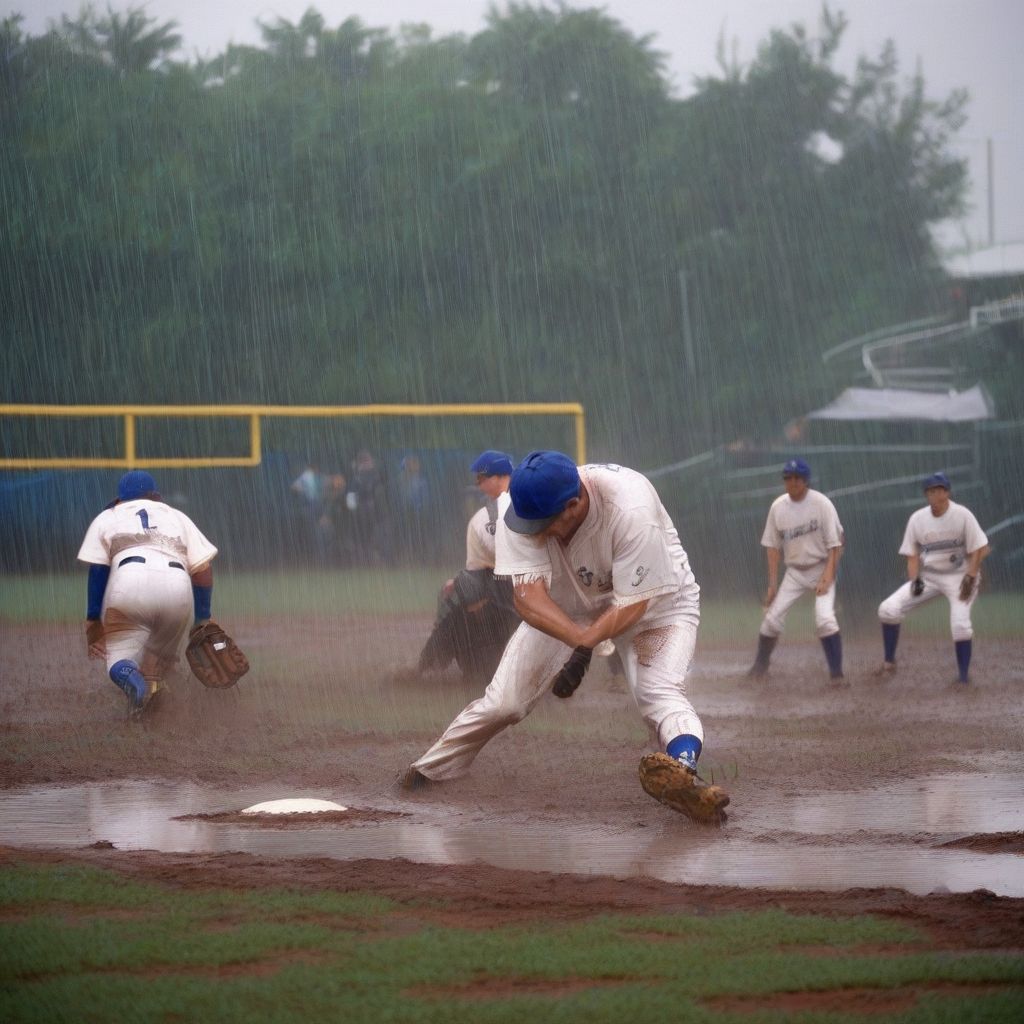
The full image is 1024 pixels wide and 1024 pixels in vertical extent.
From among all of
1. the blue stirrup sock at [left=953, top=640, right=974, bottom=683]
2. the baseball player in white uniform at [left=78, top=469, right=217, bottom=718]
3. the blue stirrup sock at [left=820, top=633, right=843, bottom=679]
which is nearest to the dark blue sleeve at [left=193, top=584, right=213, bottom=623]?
the baseball player in white uniform at [left=78, top=469, right=217, bottom=718]

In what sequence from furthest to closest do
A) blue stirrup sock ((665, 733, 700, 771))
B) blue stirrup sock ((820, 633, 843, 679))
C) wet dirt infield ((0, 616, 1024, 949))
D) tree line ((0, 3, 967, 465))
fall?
tree line ((0, 3, 967, 465)), blue stirrup sock ((820, 633, 843, 679)), blue stirrup sock ((665, 733, 700, 771)), wet dirt infield ((0, 616, 1024, 949))

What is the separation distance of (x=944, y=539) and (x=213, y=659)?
648 cm

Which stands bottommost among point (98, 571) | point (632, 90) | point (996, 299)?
point (98, 571)

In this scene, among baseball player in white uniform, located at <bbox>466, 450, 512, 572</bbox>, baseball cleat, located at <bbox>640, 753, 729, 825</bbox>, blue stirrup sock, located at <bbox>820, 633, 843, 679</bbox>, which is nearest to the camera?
baseball cleat, located at <bbox>640, 753, 729, 825</bbox>

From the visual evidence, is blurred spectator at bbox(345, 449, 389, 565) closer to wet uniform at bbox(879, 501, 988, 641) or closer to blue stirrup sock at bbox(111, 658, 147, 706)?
→ wet uniform at bbox(879, 501, 988, 641)

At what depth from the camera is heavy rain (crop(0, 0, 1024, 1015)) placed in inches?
603

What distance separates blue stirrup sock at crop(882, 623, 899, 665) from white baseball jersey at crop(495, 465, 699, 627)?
608 centimetres

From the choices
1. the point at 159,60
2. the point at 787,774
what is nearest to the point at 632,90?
the point at 159,60

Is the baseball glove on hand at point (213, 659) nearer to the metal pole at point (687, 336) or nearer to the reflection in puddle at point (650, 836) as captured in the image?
the reflection in puddle at point (650, 836)

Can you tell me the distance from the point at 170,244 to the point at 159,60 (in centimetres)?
556

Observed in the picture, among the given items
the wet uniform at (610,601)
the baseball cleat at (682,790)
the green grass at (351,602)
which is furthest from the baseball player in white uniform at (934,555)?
the baseball cleat at (682,790)

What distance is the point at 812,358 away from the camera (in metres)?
31.4

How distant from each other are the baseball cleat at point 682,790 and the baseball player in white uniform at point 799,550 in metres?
6.06

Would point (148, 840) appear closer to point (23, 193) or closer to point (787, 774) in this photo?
point (787, 774)
